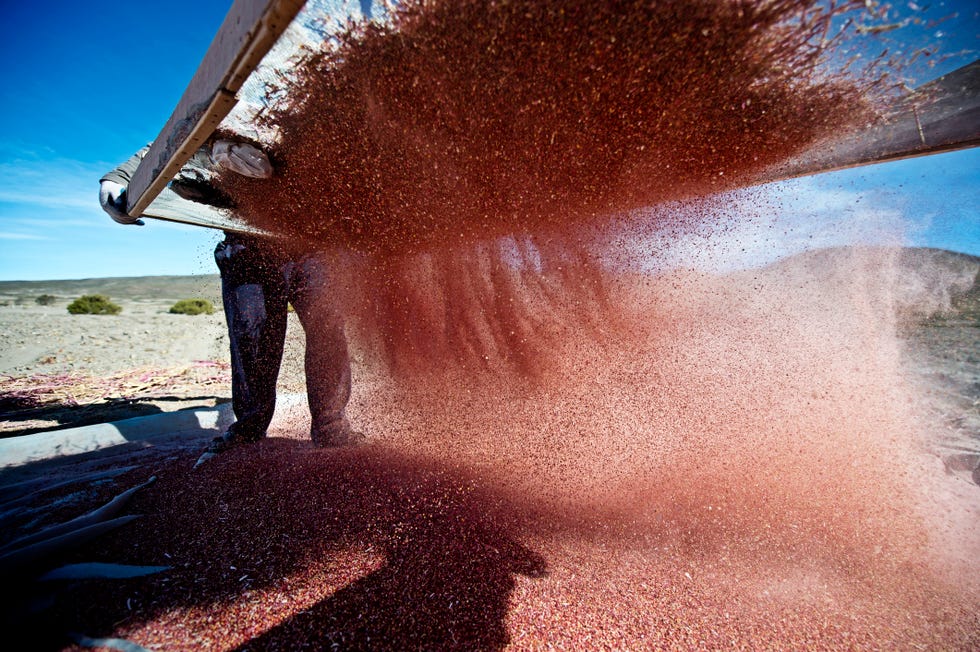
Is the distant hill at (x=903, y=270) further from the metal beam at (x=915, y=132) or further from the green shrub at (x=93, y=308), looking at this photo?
the green shrub at (x=93, y=308)

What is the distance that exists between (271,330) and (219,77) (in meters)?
1.73

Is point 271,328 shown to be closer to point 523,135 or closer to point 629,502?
point 523,135

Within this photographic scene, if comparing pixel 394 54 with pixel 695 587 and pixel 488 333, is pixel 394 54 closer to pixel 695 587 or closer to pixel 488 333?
pixel 488 333

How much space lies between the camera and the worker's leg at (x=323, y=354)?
96.8 inches

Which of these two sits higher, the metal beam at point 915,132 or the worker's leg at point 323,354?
the metal beam at point 915,132

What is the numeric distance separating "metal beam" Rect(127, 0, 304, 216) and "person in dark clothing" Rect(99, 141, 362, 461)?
2.67ft

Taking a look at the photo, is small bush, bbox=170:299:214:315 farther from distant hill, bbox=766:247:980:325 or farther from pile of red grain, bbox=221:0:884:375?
distant hill, bbox=766:247:980:325

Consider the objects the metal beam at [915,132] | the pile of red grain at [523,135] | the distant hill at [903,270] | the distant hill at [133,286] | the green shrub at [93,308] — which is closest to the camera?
the pile of red grain at [523,135]

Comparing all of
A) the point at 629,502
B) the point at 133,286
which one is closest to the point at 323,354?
the point at 629,502

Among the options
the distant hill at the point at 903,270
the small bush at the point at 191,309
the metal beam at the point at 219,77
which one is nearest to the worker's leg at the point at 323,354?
the metal beam at the point at 219,77

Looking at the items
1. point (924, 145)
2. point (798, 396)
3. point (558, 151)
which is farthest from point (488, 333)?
point (924, 145)

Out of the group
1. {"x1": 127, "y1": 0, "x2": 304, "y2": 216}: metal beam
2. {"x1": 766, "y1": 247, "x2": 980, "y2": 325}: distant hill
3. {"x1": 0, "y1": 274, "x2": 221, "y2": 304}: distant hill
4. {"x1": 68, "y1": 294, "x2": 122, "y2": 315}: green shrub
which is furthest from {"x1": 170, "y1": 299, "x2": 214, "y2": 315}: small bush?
{"x1": 766, "y1": 247, "x2": 980, "y2": 325}: distant hill

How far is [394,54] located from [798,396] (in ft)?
8.48

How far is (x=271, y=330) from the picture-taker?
251 cm
